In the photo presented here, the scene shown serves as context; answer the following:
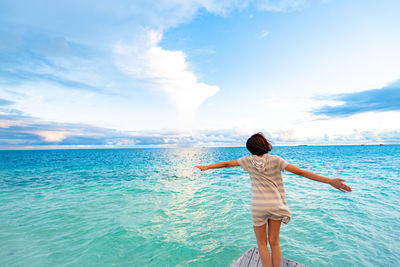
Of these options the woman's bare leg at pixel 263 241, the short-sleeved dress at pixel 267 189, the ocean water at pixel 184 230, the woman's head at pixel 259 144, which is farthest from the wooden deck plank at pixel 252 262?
the woman's head at pixel 259 144

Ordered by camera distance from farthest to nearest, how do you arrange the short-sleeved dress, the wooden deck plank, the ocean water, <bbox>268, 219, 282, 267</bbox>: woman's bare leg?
1. the ocean water
2. the wooden deck plank
3. <bbox>268, 219, 282, 267</bbox>: woman's bare leg
4. the short-sleeved dress

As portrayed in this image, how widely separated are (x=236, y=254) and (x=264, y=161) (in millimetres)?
4237

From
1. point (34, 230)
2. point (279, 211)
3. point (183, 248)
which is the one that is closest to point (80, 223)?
point (34, 230)

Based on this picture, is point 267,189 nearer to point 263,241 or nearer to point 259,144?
point 259,144

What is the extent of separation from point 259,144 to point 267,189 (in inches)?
31.5

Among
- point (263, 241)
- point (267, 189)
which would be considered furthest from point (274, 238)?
point (267, 189)

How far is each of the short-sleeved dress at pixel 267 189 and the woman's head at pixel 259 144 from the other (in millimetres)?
89

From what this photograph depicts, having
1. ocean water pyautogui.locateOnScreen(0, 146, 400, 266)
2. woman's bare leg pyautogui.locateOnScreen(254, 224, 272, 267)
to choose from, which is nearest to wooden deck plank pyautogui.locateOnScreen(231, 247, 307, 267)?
woman's bare leg pyautogui.locateOnScreen(254, 224, 272, 267)

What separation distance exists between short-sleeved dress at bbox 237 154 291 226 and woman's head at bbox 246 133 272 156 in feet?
0.29

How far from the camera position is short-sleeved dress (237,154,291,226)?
3.24 meters

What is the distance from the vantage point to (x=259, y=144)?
3283 millimetres

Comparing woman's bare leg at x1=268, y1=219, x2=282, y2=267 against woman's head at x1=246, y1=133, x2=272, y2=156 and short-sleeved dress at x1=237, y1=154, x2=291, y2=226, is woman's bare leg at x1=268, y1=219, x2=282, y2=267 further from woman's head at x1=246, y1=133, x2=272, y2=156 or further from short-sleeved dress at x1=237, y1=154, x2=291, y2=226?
woman's head at x1=246, y1=133, x2=272, y2=156

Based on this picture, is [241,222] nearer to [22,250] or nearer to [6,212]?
[22,250]

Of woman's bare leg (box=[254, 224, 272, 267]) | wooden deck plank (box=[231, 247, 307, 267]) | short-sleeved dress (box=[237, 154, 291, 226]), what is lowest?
wooden deck plank (box=[231, 247, 307, 267])
